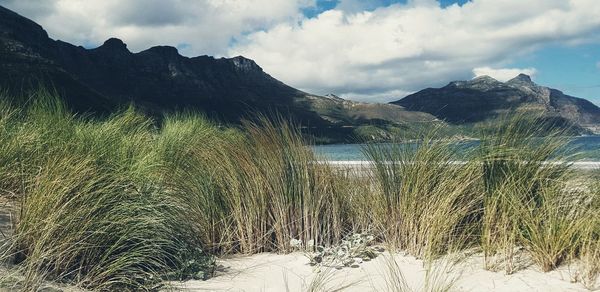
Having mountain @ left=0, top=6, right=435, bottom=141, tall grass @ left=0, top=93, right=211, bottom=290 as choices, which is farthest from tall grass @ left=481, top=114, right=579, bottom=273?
mountain @ left=0, top=6, right=435, bottom=141

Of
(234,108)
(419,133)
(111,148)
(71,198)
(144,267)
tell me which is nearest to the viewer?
(71,198)

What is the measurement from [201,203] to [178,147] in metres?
2.24

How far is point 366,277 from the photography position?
3709 mm

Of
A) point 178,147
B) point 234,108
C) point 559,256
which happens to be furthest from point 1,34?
point 559,256

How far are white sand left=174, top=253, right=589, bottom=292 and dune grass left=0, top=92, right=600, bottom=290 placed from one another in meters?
0.11

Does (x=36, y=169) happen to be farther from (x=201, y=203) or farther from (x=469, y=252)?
(x=469, y=252)

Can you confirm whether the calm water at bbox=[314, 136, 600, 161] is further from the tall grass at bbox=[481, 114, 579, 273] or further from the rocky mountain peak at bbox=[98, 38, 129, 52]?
the rocky mountain peak at bbox=[98, 38, 129, 52]

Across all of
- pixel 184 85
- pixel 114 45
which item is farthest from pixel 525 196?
pixel 114 45

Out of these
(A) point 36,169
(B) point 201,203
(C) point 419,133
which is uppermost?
(C) point 419,133

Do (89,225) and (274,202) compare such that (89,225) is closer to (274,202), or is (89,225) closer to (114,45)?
(274,202)

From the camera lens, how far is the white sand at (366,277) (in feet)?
11.2

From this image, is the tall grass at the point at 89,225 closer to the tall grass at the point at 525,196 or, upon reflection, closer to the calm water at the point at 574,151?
the calm water at the point at 574,151

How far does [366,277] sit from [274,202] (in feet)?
3.73

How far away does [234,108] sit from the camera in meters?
131
